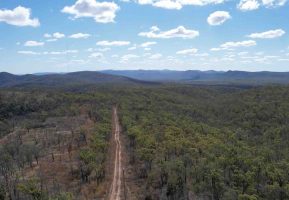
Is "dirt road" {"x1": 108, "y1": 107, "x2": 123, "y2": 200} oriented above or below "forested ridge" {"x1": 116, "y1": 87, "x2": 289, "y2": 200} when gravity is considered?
below

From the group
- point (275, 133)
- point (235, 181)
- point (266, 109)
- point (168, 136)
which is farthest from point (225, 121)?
point (235, 181)

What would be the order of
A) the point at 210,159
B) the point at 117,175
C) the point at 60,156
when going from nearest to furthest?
1. the point at 210,159
2. the point at 117,175
3. the point at 60,156

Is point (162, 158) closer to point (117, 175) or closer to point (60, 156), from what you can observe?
point (117, 175)

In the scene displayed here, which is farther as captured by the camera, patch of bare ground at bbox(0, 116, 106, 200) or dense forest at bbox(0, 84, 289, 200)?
patch of bare ground at bbox(0, 116, 106, 200)

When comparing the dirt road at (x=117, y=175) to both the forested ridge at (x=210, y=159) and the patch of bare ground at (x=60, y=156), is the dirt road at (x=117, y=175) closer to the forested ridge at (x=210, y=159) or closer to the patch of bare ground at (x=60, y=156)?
the patch of bare ground at (x=60, y=156)

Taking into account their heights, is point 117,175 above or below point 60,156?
above

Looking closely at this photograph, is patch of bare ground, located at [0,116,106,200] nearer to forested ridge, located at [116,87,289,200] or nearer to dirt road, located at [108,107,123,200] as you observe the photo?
dirt road, located at [108,107,123,200]

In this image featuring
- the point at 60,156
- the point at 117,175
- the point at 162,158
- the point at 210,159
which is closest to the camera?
the point at 210,159

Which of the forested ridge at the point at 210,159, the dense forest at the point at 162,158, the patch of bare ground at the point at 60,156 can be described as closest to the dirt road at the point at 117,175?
the patch of bare ground at the point at 60,156

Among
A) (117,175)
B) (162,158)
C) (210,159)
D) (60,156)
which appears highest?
(210,159)

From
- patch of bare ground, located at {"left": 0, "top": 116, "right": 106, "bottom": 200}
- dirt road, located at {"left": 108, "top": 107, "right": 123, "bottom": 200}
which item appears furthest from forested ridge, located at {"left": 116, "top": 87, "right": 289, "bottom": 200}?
patch of bare ground, located at {"left": 0, "top": 116, "right": 106, "bottom": 200}

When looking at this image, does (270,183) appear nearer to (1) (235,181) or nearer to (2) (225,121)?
(1) (235,181)

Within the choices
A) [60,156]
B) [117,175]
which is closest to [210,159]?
[117,175]
